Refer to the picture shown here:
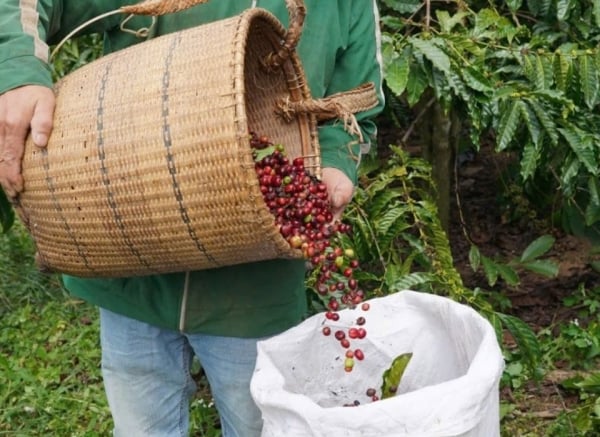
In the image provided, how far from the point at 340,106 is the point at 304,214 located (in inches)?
10.3

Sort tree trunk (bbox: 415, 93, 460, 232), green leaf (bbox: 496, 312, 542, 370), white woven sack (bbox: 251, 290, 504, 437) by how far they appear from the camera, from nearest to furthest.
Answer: white woven sack (bbox: 251, 290, 504, 437) → green leaf (bbox: 496, 312, 542, 370) → tree trunk (bbox: 415, 93, 460, 232)

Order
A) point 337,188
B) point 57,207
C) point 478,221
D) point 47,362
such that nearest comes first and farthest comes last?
point 57,207, point 337,188, point 47,362, point 478,221

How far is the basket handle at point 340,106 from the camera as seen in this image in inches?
68.3

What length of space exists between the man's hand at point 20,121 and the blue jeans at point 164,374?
471mm

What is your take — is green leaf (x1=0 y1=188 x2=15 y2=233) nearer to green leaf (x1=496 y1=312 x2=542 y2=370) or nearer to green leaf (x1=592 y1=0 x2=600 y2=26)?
green leaf (x1=496 y1=312 x2=542 y2=370)

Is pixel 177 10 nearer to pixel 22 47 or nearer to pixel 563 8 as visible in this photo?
pixel 22 47

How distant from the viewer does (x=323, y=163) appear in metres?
1.83

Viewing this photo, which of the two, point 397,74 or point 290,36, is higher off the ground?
point 290,36

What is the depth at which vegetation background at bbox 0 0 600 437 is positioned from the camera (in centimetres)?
237

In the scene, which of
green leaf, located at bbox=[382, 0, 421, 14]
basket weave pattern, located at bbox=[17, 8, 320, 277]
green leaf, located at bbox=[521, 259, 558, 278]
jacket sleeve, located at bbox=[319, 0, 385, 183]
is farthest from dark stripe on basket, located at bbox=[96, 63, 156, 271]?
green leaf, located at bbox=[521, 259, 558, 278]

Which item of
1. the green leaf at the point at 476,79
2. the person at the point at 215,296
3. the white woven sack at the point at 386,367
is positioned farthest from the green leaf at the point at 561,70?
the white woven sack at the point at 386,367

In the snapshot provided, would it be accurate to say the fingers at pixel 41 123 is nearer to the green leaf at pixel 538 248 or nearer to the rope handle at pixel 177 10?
the rope handle at pixel 177 10

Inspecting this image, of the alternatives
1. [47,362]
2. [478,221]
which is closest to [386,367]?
[47,362]

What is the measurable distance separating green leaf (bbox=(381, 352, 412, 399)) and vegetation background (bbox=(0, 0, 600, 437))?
640 millimetres
